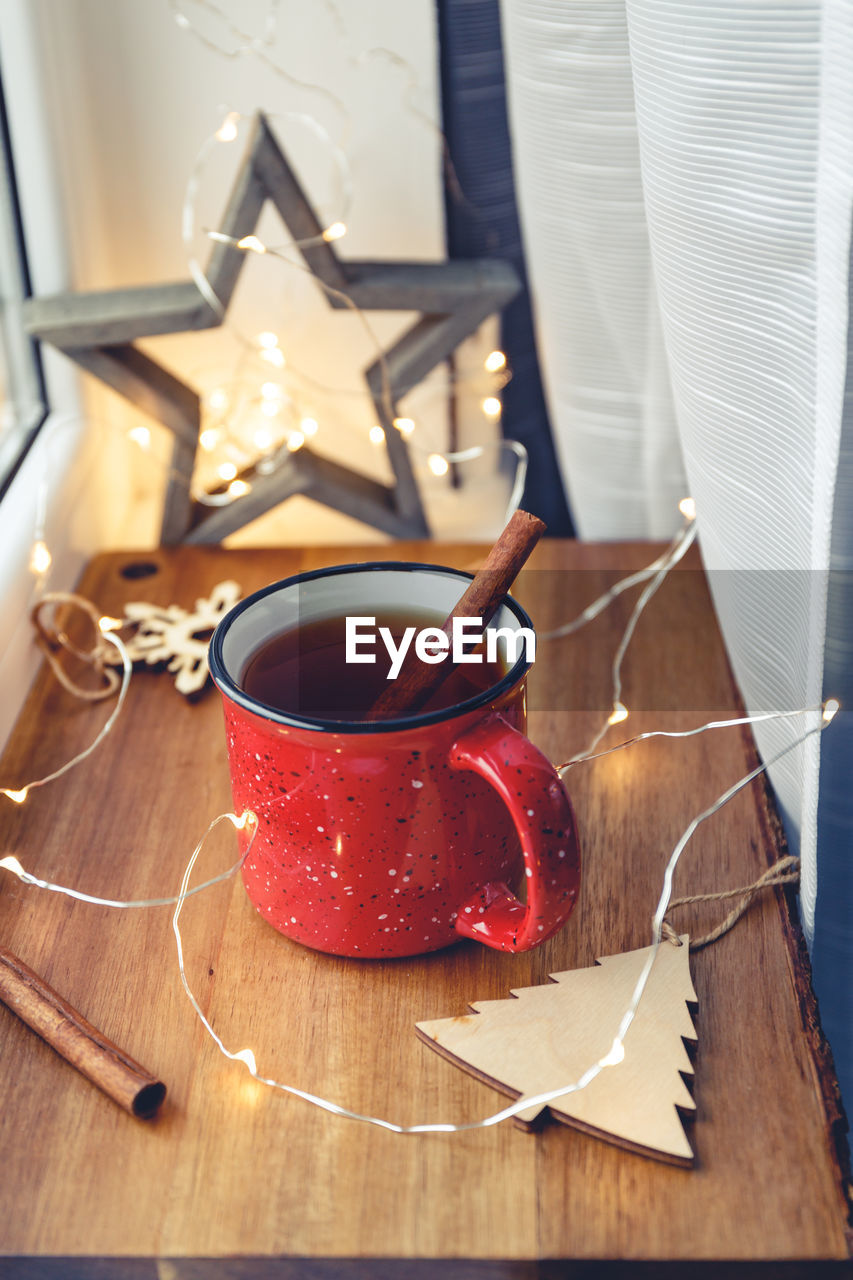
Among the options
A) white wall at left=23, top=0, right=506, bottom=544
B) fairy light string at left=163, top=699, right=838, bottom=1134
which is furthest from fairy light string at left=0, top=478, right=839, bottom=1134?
white wall at left=23, top=0, right=506, bottom=544

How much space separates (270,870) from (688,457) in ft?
0.95

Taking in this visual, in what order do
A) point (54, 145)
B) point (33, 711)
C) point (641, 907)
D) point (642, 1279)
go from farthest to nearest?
1. point (54, 145)
2. point (33, 711)
3. point (641, 907)
4. point (642, 1279)

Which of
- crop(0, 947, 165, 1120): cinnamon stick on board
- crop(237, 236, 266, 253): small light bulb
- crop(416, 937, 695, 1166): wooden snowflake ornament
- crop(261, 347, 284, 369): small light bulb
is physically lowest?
crop(416, 937, 695, 1166): wooden snowflake ornament

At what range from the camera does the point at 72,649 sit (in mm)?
707

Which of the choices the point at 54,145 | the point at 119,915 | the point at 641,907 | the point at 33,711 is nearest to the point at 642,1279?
the point at 641,907

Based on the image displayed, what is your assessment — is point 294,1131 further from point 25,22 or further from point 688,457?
point 25,22

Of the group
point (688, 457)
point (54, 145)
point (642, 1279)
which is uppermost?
point (54, 145)

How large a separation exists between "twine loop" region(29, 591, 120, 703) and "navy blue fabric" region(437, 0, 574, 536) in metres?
0.42

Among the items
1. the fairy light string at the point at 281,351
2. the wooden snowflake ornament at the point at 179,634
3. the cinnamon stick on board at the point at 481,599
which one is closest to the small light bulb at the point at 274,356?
the fairy light string at the point at 281,351

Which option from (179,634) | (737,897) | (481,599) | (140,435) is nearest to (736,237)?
(481,599)

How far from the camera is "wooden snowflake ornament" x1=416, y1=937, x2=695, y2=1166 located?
1.40 ft

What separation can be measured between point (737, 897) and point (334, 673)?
0.22 m

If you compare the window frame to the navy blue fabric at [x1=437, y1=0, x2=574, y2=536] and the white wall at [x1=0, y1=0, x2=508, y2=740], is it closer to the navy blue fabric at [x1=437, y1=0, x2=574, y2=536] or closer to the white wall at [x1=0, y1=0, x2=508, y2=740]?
the white wall at [x1=0, y1=0, x2=508, y2=740]

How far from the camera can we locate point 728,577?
584mm
